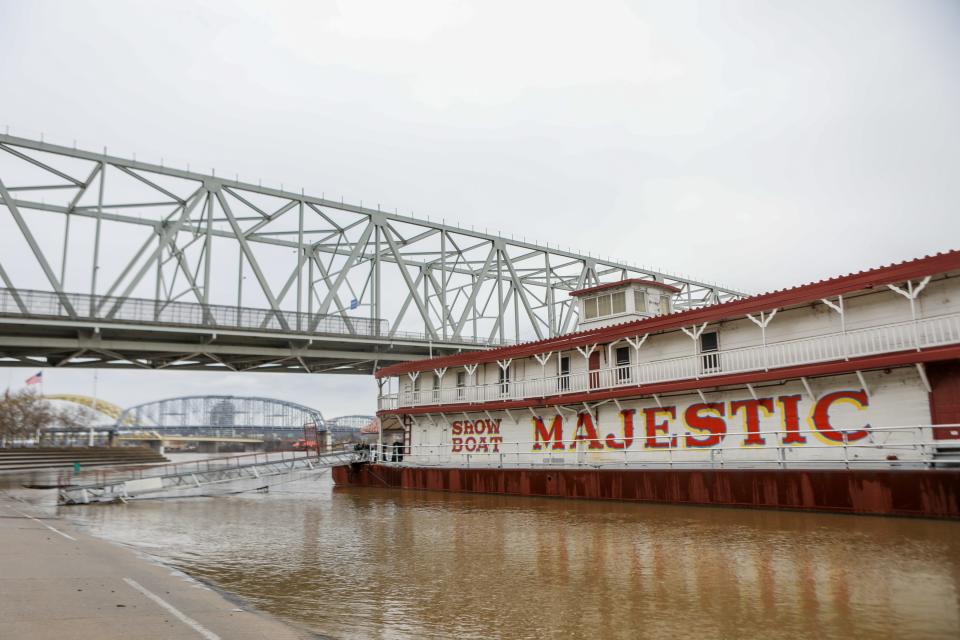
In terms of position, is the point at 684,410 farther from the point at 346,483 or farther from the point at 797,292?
the point at 346,483

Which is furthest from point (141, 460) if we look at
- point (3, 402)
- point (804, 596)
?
point (804, 596)

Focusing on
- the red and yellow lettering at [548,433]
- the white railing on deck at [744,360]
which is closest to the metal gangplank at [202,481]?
the white railing on deck at [744,360]

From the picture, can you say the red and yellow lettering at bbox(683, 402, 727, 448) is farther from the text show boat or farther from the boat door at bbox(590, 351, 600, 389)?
the boat door at bbox(590, 351, 600, 389)

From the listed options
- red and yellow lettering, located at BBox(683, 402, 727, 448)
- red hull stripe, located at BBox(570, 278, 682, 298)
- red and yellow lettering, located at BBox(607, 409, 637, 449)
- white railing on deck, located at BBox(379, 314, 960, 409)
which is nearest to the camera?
white railing on deck, located at BBox(379, 314, 960, 409)

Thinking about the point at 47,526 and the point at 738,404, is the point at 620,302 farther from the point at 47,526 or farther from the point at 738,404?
the point at 47,526

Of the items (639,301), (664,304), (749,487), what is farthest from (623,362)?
(749,487)

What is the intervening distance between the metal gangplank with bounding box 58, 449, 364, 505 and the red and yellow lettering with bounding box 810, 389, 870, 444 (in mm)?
26322

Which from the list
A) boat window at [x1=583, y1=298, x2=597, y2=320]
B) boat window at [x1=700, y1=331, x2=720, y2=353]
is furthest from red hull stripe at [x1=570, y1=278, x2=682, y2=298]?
boat window at [x1=700, y1=331, x2=720, y2=353]

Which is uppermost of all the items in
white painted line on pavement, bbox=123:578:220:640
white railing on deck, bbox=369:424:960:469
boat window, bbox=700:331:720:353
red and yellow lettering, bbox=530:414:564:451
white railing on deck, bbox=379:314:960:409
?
boat window, bbox=700:331:720:353

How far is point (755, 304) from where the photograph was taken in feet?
74.6

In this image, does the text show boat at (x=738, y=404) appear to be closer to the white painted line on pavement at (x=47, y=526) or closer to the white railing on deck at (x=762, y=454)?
the white railing on deck at (x=762, y=454)

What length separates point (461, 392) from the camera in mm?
36000

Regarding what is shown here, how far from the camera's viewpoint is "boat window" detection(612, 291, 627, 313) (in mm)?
32969

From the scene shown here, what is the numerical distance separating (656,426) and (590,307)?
10.0m
